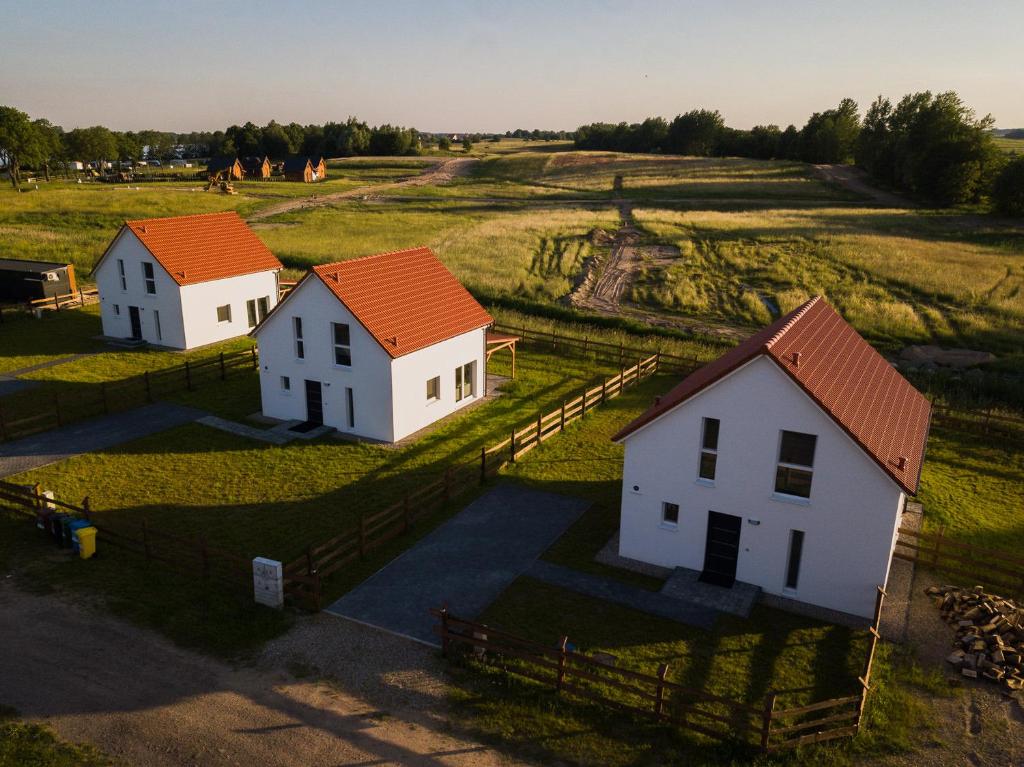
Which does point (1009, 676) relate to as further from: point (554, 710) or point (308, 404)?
point (308, 404)

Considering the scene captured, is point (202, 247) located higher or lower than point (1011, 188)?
lower

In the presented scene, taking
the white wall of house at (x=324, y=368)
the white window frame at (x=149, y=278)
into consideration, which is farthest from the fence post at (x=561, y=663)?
the white window frame at (x=149, y=278)

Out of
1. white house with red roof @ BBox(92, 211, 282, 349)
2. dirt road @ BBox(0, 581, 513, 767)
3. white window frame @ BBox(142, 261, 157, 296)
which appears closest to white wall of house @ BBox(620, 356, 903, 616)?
dirt road @ BBox(0, 581, 513, 767)

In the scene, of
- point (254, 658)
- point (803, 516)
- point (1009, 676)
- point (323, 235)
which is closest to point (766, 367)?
point (803, 516)

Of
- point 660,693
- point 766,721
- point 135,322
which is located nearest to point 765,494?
point 766,721

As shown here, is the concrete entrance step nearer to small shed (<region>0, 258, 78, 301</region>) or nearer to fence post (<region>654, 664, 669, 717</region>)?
fence post (<region>654, 664, 669, 717</region>)

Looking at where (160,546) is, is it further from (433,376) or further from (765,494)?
(765,494)

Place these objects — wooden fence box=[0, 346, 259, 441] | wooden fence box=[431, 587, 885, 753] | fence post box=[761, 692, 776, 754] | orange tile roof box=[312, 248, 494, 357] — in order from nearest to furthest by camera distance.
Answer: fence post box=[761, 692, 776, 754], wooden fence box=[431, 587, 885, 753], orange tile roof box=[312, 248, 494, 357], wooden fence box=[0, 346, 259, 441]
